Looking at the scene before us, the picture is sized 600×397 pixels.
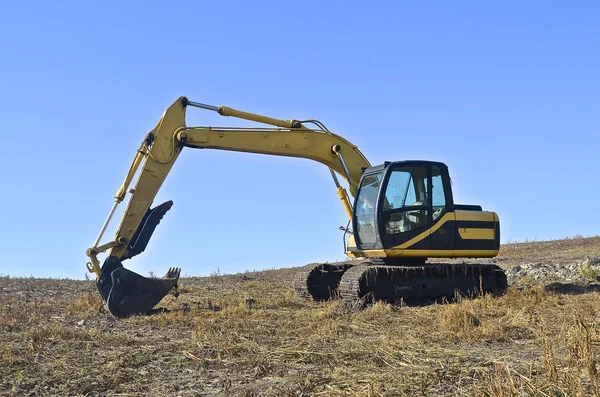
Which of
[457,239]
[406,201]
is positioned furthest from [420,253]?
[406,201]

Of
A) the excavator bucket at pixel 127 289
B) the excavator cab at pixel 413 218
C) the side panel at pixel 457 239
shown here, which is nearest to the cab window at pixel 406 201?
the excavator cab at pixel 413 218

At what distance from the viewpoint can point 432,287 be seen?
1160cm

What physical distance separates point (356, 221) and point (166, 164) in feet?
13.0

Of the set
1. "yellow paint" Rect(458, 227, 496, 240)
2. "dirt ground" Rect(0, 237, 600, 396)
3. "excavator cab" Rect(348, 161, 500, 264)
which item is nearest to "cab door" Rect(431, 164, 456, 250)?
"excavator cab" Rect(348, 161, 500, 264)

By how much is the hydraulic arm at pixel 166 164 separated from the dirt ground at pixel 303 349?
559mm

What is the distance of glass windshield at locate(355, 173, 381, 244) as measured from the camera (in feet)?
37.8

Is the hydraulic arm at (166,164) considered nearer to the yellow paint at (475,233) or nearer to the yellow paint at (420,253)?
the yellow paint at (420,253)

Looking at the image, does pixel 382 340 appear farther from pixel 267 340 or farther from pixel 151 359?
pixel 151 359

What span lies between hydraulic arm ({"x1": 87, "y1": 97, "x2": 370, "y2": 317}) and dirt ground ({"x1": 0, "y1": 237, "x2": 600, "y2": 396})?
0.56m

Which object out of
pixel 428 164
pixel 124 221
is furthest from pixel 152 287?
pixel 428 164

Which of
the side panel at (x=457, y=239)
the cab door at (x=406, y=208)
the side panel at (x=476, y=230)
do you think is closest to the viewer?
the cab door at (x=406, y=208)

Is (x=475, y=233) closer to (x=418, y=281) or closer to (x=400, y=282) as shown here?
(x=418, y=281)

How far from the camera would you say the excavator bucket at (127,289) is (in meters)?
9.84

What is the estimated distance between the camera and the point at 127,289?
9945 mm
